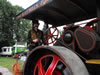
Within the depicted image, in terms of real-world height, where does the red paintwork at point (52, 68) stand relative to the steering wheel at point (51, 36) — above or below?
below

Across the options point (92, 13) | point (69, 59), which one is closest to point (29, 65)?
point (69, 59)

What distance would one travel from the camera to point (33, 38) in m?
3.00

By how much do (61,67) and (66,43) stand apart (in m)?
0.47

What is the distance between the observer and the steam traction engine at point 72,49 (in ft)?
4.95

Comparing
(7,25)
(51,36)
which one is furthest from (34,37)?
(7,25)

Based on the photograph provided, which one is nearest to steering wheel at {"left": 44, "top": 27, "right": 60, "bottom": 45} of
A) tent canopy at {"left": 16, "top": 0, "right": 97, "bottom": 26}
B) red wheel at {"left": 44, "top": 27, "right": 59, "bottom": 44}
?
red wheel at {"left": 44, "top": 27, "right": 59, "bottom": 44}

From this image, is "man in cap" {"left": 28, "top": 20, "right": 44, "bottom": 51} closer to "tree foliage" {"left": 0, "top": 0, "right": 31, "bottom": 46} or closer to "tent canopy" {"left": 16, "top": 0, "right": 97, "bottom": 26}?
"tent canopy" {"left": 16, "top": 0, "right": 97, "bottom": 26}

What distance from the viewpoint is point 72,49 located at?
202cm

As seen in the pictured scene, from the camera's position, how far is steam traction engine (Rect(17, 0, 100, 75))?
59.4 inches

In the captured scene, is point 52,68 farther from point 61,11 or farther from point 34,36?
point 61,11

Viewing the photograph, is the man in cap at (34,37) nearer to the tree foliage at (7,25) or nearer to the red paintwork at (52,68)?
the red paintwork at (52,68)

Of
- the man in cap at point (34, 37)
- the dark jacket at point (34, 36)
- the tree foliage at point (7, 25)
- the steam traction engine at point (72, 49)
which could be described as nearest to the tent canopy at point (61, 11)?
the steam traction engine at point (72, 49)

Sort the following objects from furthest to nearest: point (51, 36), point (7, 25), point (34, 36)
Answer: 1. point (7, 25)
2. point (34, 36)
3. point (51, 36)

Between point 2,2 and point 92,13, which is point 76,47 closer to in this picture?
point 92,13
